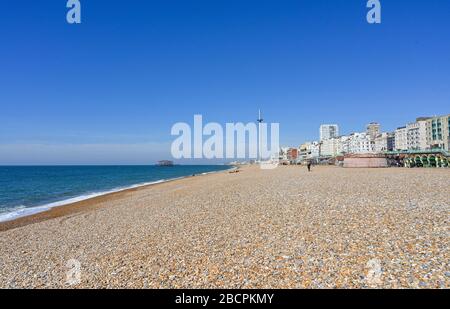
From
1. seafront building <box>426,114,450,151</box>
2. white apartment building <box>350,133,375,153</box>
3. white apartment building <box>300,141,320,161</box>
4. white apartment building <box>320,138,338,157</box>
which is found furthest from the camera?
white apartment building <box>300,141,320,161</box>

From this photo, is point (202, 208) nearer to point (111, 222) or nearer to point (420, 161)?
point (111, 222)

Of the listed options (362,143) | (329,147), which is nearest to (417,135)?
(362,143)

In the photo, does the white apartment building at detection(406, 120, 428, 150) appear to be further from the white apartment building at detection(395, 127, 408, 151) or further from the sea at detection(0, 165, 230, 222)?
the sea at detection(0, 165, 230, 222)

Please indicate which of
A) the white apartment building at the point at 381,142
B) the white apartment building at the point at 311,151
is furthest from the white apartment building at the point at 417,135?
the white apartment building at the point at 311,151

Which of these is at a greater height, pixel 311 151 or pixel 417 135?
pixel 417 135

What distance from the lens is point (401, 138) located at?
115438mm

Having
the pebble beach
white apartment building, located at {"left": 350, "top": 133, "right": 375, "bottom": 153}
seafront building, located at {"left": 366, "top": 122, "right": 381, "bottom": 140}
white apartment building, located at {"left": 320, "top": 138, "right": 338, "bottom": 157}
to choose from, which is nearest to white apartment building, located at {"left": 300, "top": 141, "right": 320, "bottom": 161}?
white apartment building, located at {"left": 320, "top": 138, "right": 338, "bottom": 157}

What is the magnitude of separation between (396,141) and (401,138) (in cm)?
473

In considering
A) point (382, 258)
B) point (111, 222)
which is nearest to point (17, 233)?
point (111, 222)

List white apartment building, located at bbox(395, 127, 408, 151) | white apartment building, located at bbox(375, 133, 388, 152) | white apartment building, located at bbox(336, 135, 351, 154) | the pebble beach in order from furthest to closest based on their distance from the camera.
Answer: white apartment building, located at bbox(336, 135, 351, 154) < white apartment building, located at bbox(375, 133, 388, 152) < white apartment building, located at bbox(395, 127, 408, 151) < the pebble beach

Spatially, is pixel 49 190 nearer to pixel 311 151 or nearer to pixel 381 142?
pixel 381 142

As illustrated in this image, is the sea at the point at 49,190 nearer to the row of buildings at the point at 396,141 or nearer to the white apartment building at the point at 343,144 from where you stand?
the row of buildings at the point at 396,141

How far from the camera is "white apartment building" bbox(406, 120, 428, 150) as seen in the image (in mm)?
99625

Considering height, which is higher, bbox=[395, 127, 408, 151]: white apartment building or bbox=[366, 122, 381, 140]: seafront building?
bbox=[366, 122, 381, 140]: seafront building
